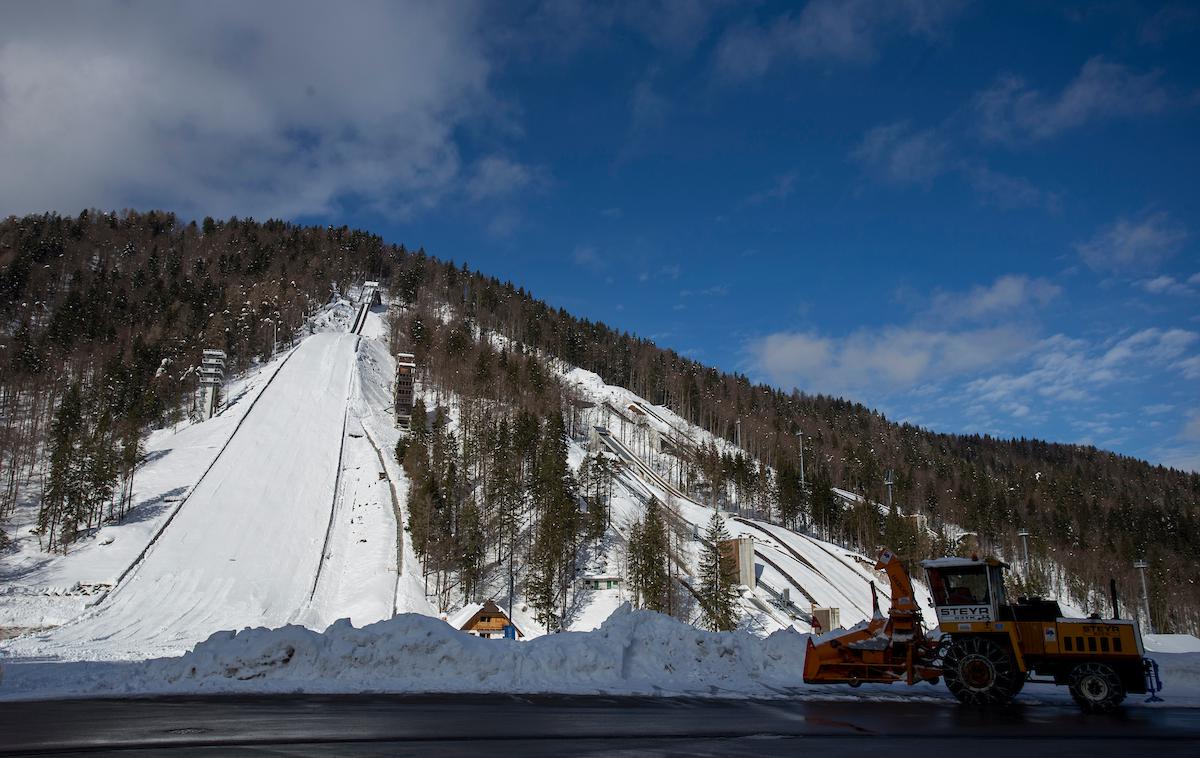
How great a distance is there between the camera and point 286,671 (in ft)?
45.3

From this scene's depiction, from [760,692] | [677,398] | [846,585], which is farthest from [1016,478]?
[760,692]

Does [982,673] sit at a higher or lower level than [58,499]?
lower

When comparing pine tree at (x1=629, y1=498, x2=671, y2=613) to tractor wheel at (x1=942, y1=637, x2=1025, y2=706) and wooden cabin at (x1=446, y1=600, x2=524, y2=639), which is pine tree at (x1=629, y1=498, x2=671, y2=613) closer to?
wooden cabin at (x1=446, y1=600, x2=524, y2=639)

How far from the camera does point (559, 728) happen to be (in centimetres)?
973

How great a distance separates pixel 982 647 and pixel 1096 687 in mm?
1965

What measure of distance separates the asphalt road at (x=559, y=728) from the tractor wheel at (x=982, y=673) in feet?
2.06

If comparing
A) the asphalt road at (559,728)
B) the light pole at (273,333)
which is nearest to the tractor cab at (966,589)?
the asphalt road at (559,728)

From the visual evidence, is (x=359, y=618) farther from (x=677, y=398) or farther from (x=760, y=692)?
(x=677, y=398)

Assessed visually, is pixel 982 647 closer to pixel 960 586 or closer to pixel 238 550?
pixel 960 586

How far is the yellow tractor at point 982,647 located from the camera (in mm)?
13383

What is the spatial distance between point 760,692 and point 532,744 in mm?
7041

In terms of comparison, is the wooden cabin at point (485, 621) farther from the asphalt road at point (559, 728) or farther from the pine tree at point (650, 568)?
the asphalt road at point (559, 728)

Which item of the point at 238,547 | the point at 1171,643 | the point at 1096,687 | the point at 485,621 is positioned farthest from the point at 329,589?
the point at 1171,643

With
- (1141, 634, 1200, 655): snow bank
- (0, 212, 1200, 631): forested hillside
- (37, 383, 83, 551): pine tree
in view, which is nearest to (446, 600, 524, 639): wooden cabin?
(0, 212, 1200, 631): forested hillside
